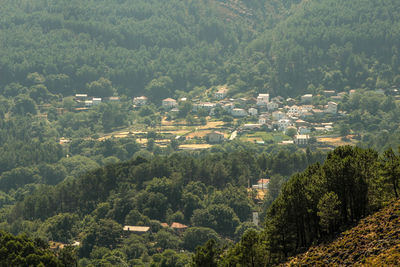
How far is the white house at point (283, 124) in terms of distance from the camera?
124m

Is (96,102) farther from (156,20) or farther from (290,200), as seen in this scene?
(290,200)

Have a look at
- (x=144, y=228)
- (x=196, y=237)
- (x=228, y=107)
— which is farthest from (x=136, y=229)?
(x=228, y=107)

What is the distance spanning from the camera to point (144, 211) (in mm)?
76625

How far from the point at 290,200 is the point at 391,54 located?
364 ft

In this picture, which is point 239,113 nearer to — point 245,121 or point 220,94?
point 245,121

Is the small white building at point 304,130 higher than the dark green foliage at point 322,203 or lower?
lower

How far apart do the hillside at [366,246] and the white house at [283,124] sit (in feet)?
276

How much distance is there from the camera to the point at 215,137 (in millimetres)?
121312

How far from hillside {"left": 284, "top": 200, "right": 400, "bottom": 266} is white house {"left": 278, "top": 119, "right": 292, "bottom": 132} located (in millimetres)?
84138

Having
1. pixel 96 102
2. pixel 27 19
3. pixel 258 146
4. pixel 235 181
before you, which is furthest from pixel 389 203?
pixel 27 19

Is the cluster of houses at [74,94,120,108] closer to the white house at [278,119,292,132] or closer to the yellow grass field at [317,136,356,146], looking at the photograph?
the white house at [278,119,292,132]

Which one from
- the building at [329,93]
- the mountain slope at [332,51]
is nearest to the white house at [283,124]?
the building at [329,93]

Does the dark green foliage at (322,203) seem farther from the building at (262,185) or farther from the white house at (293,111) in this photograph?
the white house at (293,111)

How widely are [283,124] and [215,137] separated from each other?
42.9 feet
